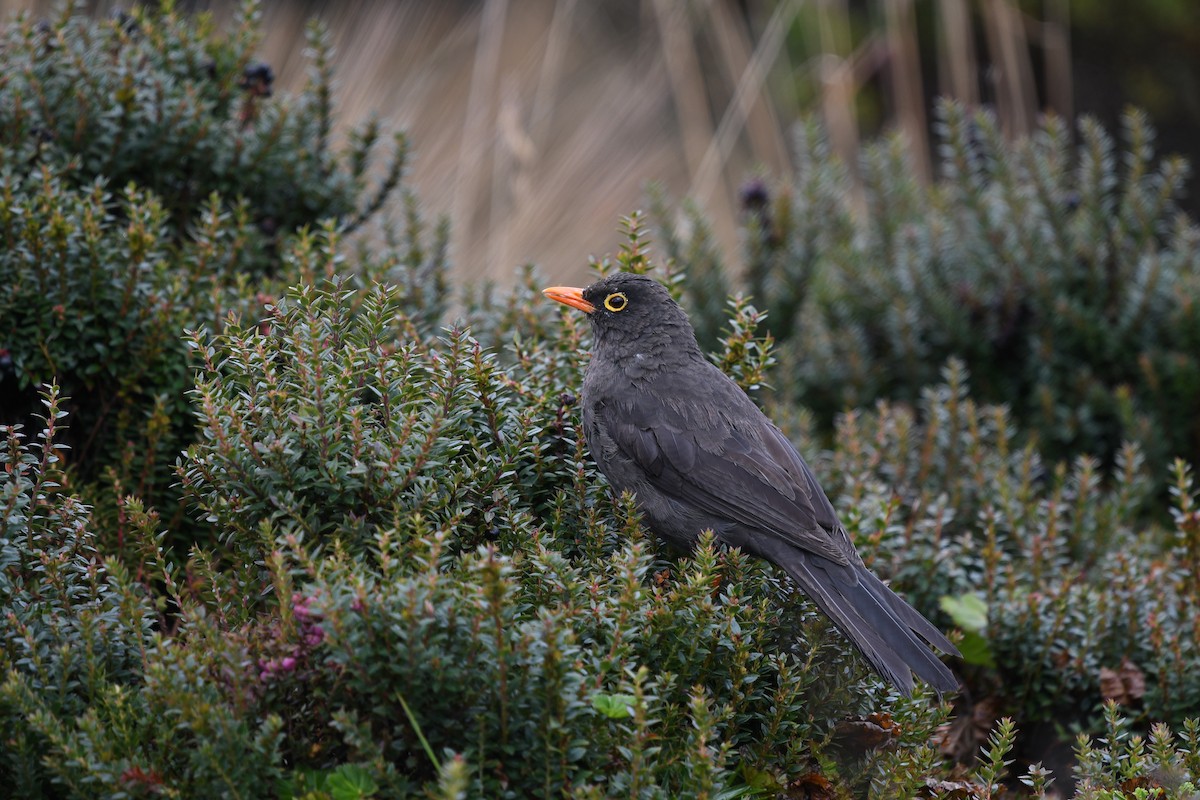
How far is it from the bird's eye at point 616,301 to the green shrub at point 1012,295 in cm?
171

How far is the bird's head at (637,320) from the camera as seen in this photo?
3.95m

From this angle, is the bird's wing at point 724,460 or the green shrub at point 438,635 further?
the bird's wing at point 724,460

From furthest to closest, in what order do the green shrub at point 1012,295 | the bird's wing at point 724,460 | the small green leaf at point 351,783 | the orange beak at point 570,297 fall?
the green shrub at point 1012,295, the orange beak at point 570,297, the bird's wing at point 724,460, the small green leaf at point 351,783

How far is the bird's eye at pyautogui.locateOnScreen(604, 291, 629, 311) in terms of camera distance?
13.0 feet

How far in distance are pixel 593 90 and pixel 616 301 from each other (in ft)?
16.6

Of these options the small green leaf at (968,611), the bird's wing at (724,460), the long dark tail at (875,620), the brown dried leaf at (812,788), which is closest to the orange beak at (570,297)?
the bird's wing at (724,460)

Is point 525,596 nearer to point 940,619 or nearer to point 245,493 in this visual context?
point 245,493

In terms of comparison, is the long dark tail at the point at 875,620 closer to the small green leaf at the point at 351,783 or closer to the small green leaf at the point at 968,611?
the small green leaf at the point at 968,611

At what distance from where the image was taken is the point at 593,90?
8625 millimetres

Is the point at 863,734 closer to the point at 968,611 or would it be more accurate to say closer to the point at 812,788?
the point at 812,788

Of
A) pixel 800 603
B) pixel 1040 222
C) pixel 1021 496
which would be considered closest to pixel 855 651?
pixel 800 603

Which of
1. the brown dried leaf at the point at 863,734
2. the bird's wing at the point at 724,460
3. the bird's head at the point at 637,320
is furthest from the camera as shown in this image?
the bird's head at the point at 637,320

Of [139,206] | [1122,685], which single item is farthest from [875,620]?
[139,206]

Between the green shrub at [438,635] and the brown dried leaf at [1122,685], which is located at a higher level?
the brown dried leaf at [1122,685]
